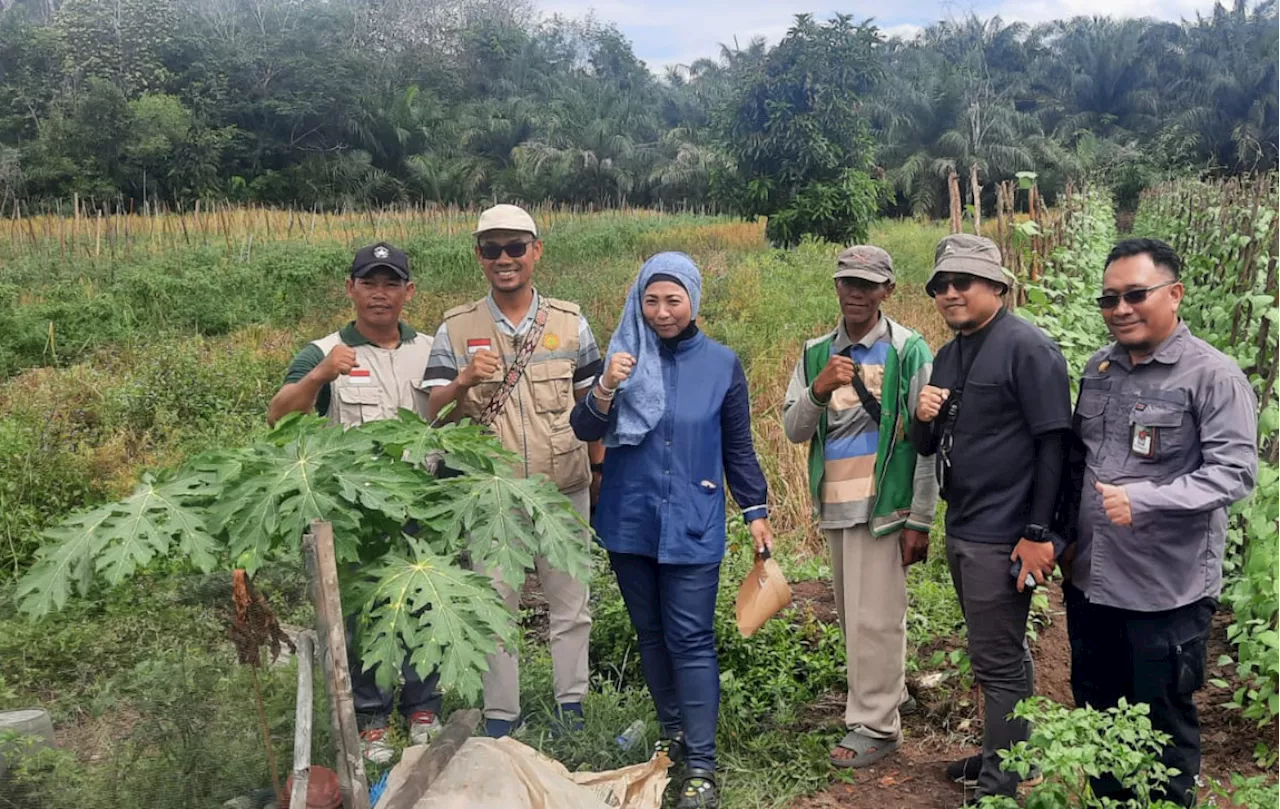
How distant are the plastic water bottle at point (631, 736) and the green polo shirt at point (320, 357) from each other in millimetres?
1492

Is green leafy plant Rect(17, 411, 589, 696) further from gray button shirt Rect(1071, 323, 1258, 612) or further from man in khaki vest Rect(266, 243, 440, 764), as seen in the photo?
gray button shirt Rect(1071, 323, 1258, 612)

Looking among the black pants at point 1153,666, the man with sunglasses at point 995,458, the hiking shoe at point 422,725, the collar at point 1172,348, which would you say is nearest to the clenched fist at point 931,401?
the man with sunglasses at point 995,458

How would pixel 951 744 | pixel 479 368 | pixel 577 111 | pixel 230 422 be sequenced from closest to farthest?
1. pixel 479 368
2. pixel 951 744
3. pixel 230 422
4. pixel 577 111

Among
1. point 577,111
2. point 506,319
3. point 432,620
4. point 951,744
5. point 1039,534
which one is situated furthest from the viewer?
point 577,111

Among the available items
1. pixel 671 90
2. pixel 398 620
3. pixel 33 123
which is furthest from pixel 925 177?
pixel 398 620

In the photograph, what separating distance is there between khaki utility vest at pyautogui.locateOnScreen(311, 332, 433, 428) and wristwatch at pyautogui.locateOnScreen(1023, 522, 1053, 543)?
1961 mm

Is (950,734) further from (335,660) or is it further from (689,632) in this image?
(335,660)

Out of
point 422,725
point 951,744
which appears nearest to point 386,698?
point 422,725

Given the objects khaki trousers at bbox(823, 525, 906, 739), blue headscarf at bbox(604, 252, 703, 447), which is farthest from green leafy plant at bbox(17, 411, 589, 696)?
khaki trousers at bbox(823, 525, 906, 739)

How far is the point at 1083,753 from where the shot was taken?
2.26 metres

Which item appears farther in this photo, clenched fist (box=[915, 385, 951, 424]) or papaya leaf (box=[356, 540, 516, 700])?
clenched fist (box=[915, 385, 951, 424])

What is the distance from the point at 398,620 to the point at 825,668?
2.42m

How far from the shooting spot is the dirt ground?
3.34 m

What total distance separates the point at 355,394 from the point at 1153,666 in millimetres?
2516
